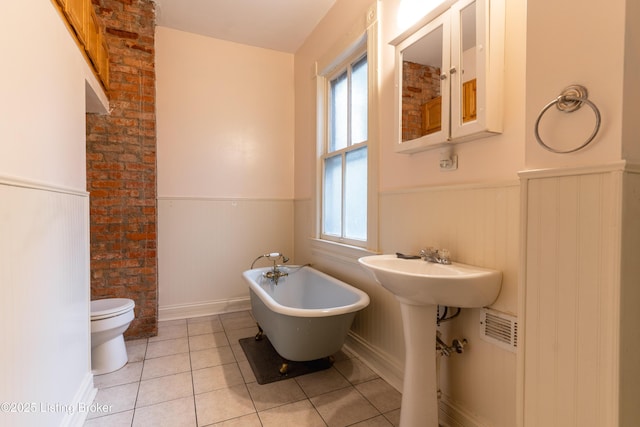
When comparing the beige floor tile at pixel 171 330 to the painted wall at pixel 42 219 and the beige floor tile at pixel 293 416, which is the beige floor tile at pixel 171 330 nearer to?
the painted wall at pixel 42 219

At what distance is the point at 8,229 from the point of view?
3.20 feet

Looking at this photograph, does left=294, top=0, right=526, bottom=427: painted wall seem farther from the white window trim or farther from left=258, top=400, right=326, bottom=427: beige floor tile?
left=258, top=400, right=326, bottom=427: beige floor tile

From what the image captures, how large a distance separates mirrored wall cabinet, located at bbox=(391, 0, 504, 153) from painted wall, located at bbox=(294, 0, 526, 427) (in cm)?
6

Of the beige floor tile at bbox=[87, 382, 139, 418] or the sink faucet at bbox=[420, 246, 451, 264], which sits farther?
the beige floor tile at bbox=[87, 382, 139, 418]

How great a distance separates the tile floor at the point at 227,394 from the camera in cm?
165

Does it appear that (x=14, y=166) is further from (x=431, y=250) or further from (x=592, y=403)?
(x=592, y=403)

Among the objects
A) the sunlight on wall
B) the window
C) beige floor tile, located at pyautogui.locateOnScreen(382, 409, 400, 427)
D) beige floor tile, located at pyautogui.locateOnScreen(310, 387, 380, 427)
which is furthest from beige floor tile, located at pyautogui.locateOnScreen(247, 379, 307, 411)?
the sunlight on wall

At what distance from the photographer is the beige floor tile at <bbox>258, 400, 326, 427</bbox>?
1.61m

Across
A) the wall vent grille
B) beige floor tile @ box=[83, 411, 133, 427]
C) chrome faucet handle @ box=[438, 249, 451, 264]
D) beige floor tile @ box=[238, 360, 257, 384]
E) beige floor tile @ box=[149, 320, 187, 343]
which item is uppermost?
chrome faucet handle @ box=[438, 249, 451, 264]

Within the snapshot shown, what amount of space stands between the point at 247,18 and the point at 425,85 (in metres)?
2.13

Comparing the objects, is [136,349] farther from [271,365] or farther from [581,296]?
[581,296]

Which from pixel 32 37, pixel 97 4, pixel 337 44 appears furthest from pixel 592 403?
pixel 97 4

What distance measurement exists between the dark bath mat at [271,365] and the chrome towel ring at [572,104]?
6.27ft

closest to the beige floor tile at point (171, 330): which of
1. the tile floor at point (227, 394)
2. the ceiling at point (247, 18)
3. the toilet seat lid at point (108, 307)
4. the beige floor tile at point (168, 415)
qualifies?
the tile floor at point (227, 394)
